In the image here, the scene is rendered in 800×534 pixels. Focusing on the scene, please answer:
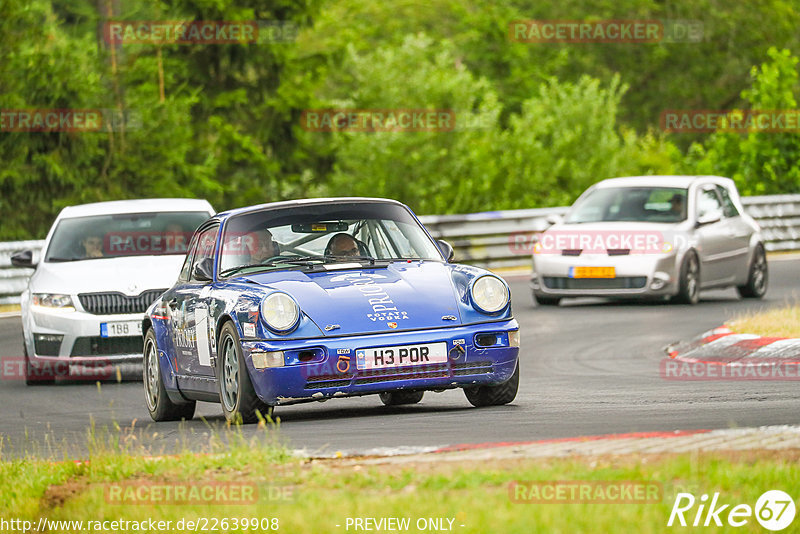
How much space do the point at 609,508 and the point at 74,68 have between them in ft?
81.7

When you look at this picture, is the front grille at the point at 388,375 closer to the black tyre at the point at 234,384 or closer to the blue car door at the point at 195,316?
the black tyre at the point at 234,384

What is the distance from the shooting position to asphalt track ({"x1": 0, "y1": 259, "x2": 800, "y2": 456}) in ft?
27.6

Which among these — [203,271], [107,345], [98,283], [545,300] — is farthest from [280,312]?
[545,300]

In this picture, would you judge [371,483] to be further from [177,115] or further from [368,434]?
[177,115]

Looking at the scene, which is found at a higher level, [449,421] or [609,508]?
[609,508]

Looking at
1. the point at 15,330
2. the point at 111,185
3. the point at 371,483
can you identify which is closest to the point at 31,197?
the point at 111,185

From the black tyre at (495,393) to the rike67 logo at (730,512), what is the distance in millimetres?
4262

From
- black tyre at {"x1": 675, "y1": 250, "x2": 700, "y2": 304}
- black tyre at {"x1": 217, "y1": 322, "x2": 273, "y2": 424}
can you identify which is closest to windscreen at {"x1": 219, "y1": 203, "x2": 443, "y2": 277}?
black tyre at {"x1": 217, "y1": 322, "x2": 273, "y2": 424}

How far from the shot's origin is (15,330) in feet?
63.3

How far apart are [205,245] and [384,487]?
196 inches

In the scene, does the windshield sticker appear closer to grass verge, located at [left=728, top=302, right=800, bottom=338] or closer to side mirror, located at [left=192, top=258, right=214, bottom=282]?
side mirror, located at [left=192, top=258, right=214, bottom=282]

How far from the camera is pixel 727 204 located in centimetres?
2053

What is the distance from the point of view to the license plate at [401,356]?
941 centimetres

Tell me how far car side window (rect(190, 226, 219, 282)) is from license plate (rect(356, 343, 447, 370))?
5.97 feet
